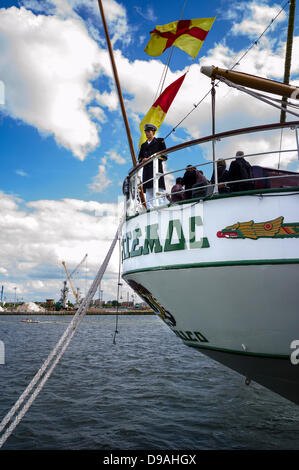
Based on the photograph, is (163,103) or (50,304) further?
(50,304)

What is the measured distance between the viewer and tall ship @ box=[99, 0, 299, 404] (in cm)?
461

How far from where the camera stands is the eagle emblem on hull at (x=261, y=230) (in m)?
4.52

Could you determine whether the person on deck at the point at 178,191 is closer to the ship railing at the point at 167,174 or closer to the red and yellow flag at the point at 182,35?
the ship railing at the point at 167,174

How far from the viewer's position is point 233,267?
4766 millimetres

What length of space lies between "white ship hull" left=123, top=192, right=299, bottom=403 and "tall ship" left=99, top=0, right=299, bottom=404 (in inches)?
0.5

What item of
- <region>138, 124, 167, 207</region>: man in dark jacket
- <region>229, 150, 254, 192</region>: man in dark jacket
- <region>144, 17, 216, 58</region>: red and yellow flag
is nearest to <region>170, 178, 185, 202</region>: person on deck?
<region>138, 124, 167, 207</region>: man in dark jacket

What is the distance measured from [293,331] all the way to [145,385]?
8797 mm

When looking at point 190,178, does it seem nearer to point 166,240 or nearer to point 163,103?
point 166,240

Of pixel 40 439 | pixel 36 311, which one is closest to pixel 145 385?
pixel 40 439

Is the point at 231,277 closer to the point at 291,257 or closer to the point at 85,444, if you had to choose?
the point at 291,257

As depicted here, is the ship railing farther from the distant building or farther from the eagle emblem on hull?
the distant building

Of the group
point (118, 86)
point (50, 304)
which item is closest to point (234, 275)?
point (118, 86)

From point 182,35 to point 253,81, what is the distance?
2179mm
